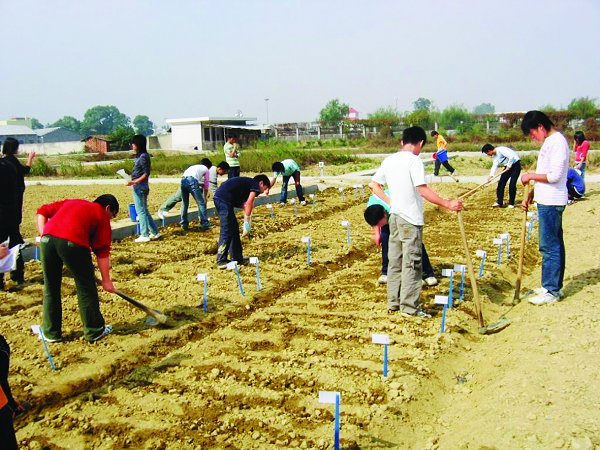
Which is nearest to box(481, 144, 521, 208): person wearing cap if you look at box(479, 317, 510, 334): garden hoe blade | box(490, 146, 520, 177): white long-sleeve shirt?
box(490, 146, 520, 177): white long-sleeve shirt

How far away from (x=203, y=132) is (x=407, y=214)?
145 ft

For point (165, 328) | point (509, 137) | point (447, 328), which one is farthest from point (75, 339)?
point (509, 137)

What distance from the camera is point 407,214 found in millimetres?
5152

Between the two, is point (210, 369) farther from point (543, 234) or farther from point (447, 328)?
point (543, 234)

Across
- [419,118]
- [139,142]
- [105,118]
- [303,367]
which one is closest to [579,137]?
[139,142]

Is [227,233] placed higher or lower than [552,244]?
lower

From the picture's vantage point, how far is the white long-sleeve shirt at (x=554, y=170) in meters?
5.12

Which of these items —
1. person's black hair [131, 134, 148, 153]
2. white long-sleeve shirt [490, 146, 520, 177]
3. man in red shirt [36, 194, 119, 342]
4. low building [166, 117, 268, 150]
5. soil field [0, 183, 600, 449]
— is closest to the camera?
soil field [0, 183, 600, 449]

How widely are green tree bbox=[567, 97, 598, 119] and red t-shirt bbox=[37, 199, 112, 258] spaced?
41.0 meters

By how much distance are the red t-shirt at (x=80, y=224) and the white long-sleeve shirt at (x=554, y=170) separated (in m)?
3.99

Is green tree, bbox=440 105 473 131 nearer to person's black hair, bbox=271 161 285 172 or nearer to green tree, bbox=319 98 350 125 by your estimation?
green tree, bbox=319 98 350 125

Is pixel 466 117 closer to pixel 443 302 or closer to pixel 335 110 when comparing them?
pixel 335 110

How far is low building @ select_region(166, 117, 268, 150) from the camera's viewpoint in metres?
47.2

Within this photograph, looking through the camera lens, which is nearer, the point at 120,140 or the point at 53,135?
the point at 120,140
